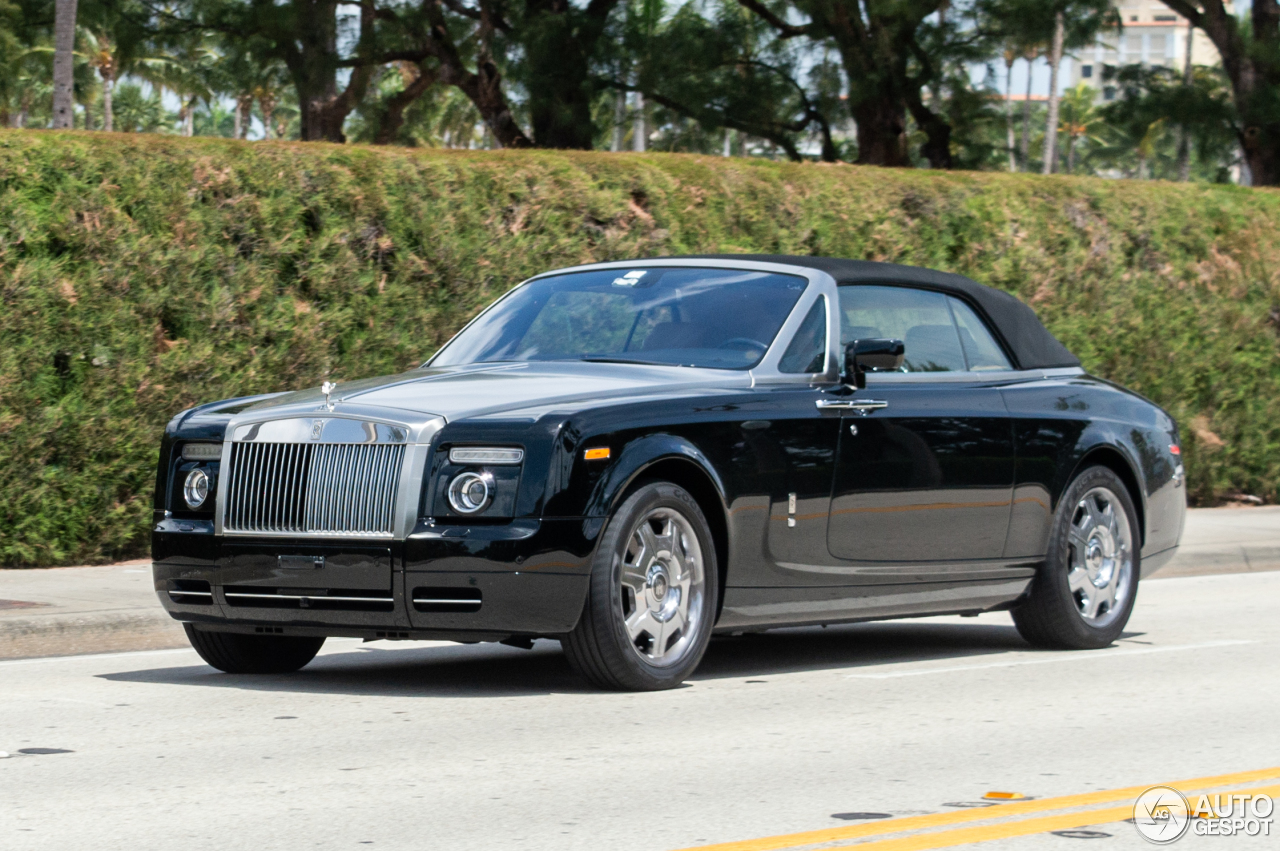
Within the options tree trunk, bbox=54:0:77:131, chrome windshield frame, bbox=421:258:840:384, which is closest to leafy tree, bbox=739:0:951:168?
tree trunk, bbox=54:0:77:131

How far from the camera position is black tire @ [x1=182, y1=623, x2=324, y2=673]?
315 inches

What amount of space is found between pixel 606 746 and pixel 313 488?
1620 mm

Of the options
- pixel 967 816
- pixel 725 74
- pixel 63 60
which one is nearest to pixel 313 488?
pixel 967 816

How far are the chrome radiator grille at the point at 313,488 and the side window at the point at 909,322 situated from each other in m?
2.42

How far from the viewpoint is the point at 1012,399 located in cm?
903

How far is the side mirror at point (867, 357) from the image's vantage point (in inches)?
315

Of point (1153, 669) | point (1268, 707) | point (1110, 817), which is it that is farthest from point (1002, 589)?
point (1110, 817)

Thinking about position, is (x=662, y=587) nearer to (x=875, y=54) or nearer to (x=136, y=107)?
(x=875, y=54)

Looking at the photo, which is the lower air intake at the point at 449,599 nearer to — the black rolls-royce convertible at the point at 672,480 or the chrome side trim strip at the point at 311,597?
the black rolls-royce convertible at the point at 672,480

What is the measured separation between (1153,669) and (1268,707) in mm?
1211

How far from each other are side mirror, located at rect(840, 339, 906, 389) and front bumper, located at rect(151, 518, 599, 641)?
1.71m

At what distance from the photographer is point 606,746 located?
6293 millimetres

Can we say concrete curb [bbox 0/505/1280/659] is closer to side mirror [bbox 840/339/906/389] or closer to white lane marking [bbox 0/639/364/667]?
white lane marking [bbox 0/639/364/667]

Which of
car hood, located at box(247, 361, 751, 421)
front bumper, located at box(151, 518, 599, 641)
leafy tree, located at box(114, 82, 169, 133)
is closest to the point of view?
front bumper, located at box(151, 518, 599, 641)
